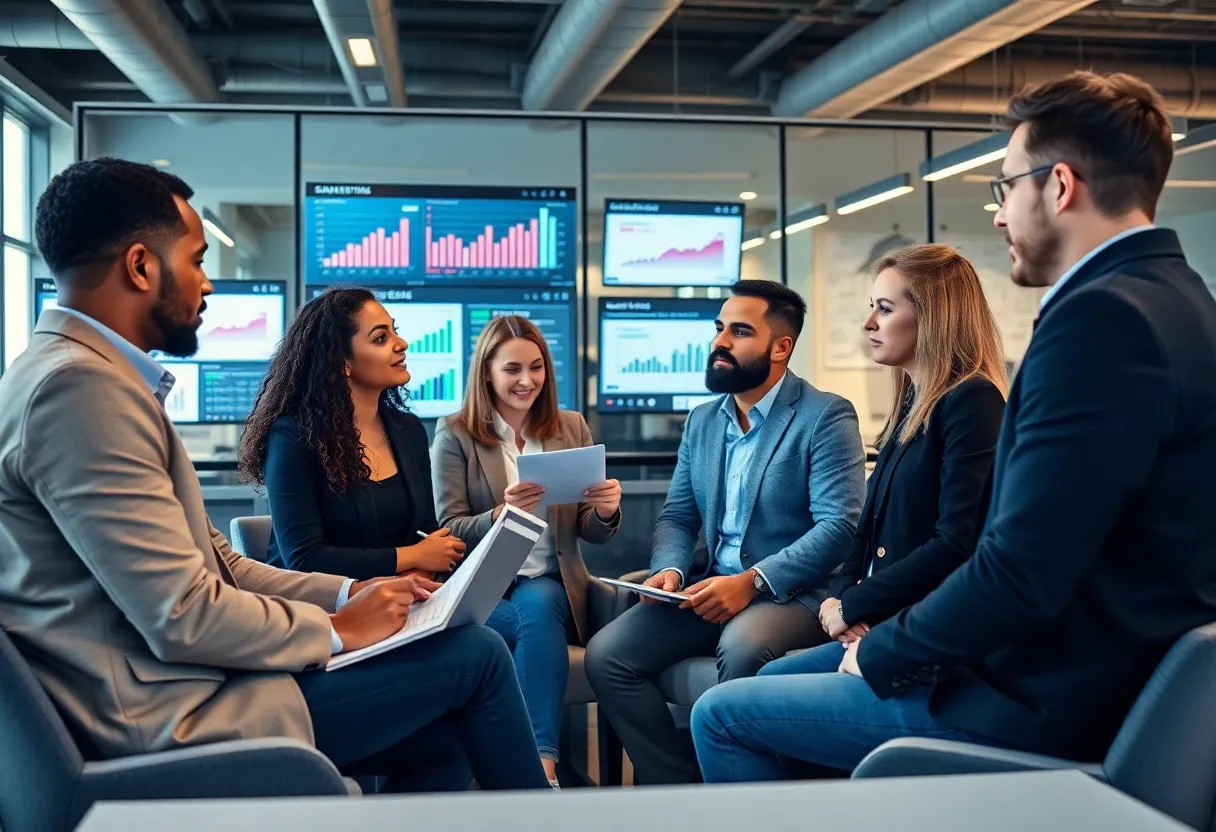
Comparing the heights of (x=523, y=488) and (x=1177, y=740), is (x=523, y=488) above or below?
above

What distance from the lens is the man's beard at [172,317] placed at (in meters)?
1.67

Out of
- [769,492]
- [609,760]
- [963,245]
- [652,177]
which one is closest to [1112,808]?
[769,492]

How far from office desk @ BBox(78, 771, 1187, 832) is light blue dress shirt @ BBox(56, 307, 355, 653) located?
105 centimetres

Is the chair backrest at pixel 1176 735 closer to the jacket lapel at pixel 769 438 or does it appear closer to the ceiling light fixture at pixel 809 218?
the jacket lapel at pixel 769 438

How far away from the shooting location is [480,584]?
1.83 m

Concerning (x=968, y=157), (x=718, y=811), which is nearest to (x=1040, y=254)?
(x=718, y=811)

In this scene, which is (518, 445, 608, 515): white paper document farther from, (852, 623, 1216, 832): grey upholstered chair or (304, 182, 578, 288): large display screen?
(304, 182, 578, 288): large display screen

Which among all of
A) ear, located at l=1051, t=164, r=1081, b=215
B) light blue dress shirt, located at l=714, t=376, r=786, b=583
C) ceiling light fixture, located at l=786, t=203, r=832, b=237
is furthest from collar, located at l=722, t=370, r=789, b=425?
ceiling light fixture, located at l=786, t=203, r=832, b=237

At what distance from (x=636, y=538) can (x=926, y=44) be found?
3.89 m

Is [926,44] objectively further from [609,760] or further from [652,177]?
[609,760]

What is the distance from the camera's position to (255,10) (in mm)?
8453

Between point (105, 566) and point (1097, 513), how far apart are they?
1.26m

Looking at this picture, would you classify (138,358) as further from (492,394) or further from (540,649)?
(492,394)

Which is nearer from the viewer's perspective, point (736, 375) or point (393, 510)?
point (393, 510)
